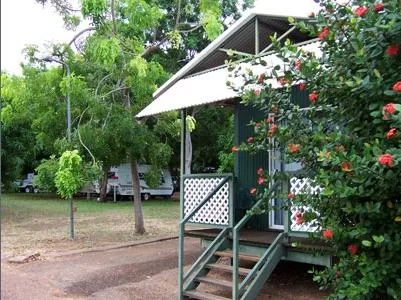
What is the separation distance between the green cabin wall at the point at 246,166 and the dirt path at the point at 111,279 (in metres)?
0.99

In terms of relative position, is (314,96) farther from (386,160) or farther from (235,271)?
(235,271)

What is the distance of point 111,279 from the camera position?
9.27 metres

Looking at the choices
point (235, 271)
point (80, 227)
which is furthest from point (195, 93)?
point (80, 227)

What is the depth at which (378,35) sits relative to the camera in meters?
3.65

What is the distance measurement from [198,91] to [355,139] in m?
5.41

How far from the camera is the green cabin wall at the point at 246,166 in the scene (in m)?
9.92

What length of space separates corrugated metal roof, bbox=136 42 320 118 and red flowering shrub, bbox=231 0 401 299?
11.5 feet

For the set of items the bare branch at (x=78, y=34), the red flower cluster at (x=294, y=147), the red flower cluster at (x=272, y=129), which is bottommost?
the red flower cluster at (x=294, y=147)

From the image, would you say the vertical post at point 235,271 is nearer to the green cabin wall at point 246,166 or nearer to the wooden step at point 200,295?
the wooden step at point 200,295

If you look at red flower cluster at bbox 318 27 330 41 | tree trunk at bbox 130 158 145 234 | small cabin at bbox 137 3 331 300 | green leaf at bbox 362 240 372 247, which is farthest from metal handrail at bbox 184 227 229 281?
tree trunk at bbox 130 158 145 234

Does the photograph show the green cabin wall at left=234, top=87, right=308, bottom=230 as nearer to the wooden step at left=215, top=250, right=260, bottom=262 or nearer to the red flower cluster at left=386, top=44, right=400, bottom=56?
the wooden step at left=215, top=250, right=260, bottom=262

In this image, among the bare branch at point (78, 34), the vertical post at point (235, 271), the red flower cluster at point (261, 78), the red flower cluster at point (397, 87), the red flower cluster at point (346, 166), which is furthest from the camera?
the bare branch at point (78, 34)

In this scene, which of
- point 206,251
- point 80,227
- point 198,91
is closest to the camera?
point 206,251

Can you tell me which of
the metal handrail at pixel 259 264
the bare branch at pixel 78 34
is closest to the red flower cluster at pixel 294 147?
the metal handrail at pixel 259 264
